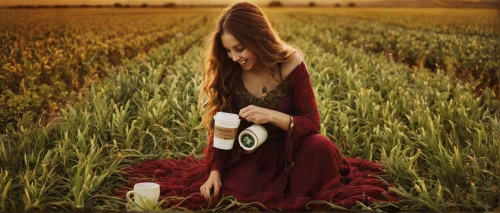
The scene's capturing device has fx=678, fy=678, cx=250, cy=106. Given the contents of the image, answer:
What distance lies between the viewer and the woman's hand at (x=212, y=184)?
364 centimetres

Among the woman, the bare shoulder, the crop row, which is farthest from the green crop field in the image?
the bare shoulder

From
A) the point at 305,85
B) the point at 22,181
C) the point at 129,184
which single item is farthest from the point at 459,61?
the point at 22,181

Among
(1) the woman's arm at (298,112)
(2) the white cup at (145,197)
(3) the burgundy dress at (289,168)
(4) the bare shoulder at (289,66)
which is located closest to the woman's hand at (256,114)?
(1) the woman's arm at (298,112)

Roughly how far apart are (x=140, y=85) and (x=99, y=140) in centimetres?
139

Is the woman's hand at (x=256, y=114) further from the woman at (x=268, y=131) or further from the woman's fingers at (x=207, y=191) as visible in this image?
the woman's fingers at (x=207, y=191)

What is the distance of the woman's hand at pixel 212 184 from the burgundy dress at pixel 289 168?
3 centimetres

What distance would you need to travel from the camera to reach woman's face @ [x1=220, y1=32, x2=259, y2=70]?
3479 mm

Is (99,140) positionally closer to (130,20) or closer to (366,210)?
(366,210)

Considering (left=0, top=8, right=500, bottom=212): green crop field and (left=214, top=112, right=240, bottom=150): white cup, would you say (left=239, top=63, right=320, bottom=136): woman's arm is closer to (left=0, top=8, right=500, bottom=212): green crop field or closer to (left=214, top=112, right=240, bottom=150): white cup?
(left=214, top=112, right=240, bottom=150): white cup

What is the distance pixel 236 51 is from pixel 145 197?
0.89 metres

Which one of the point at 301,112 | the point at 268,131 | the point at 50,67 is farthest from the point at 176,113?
the point at 301,112

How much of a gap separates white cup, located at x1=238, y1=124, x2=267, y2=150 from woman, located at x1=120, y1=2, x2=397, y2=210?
0.14 ft

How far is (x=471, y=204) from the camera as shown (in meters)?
3.81

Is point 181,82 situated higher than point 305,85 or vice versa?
point 305,85
